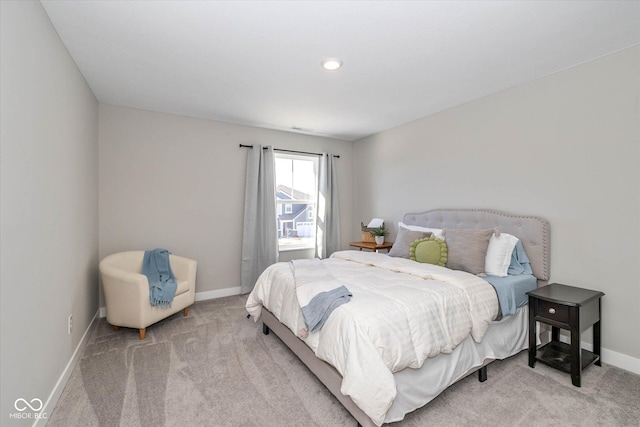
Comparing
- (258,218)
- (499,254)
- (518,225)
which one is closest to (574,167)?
(518,225)

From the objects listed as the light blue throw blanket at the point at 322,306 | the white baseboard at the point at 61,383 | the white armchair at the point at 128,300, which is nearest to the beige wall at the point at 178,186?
the white armchair at the point at 128,300

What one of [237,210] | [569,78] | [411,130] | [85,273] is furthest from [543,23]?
[85,273]

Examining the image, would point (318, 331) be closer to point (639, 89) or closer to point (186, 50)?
point (186, 50)

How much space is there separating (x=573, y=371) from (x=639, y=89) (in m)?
2.18

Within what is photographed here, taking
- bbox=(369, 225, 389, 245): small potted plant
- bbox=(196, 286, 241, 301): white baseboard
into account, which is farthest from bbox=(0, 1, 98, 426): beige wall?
bbox=(369, 225, 389, 245): small potted plant

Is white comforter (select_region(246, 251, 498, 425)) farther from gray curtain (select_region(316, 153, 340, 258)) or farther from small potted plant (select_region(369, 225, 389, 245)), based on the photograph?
gray curtain (select_region(316, 153, 340, 258))

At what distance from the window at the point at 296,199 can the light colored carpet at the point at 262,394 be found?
2.39 m

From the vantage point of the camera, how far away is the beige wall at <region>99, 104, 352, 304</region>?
3.53m

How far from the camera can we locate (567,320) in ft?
7.06

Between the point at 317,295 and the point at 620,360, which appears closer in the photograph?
the point at 317,295

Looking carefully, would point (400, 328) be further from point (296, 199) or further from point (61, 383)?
point (296, 199)

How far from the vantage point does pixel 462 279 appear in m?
2.31

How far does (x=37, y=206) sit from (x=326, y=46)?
218cm

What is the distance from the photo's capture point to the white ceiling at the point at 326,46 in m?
1.85
